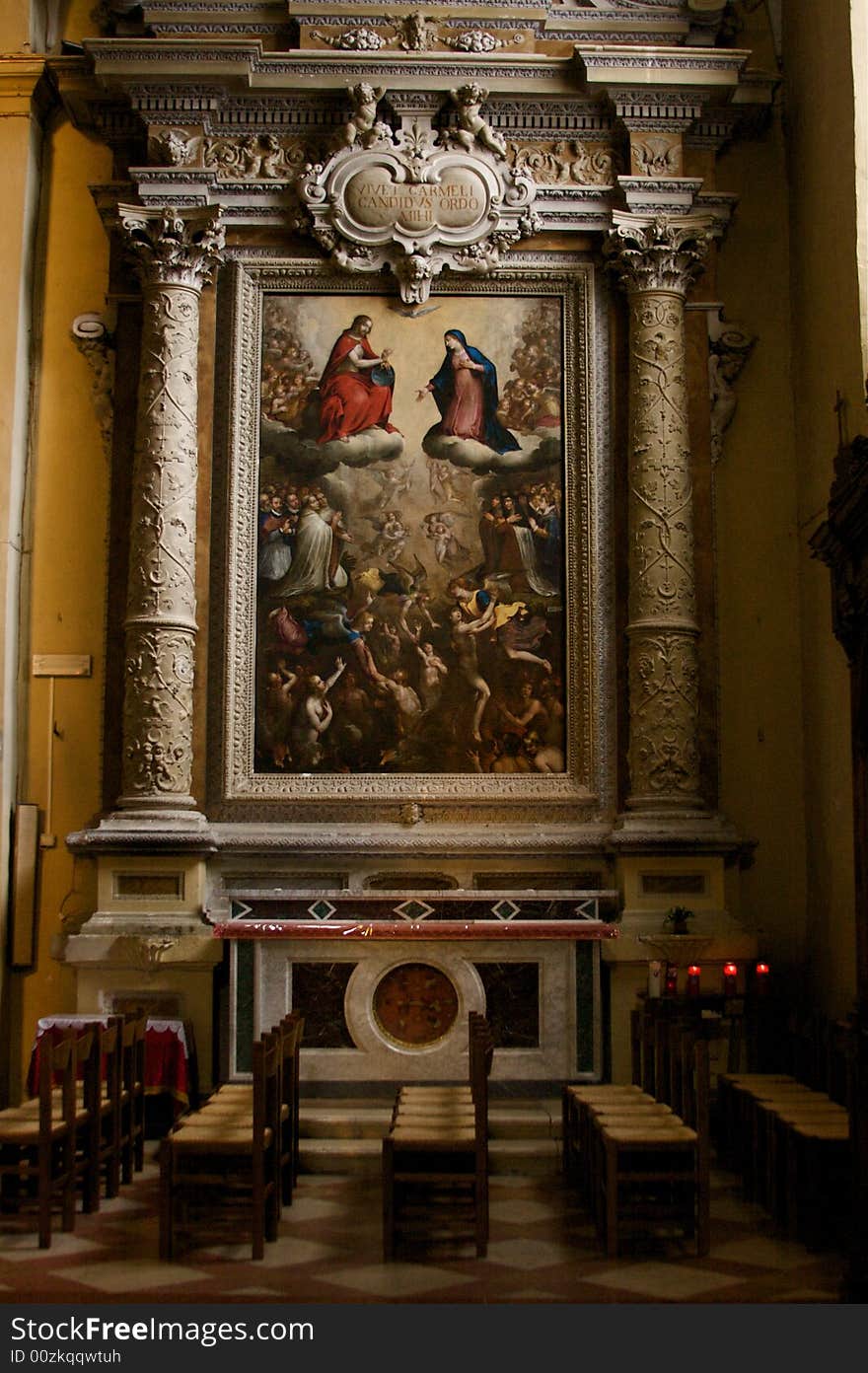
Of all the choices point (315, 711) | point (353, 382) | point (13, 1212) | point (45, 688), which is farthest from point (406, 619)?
point (13, 1212)

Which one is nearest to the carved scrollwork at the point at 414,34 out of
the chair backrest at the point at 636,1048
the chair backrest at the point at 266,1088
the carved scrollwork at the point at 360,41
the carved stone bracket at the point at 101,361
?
the carved scrollwork at the point at 360,41

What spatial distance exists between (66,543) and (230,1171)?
16.2 feet

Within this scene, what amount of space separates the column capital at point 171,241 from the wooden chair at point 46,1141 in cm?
528

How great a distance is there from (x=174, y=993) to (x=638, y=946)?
2760 mm

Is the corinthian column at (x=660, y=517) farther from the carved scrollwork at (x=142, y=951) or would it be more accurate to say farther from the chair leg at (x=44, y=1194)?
the chair leg at (x=44, y=1194)

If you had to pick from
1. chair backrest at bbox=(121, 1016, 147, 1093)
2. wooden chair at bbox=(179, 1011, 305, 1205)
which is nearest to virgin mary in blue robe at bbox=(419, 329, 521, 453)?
wooden chair at bbox=(179, 1011, 305, 1205)

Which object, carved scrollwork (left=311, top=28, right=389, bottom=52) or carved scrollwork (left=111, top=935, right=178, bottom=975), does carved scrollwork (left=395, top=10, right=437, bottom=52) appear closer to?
carved scrollwork (left=311, top=28, right=389, bottom=52)

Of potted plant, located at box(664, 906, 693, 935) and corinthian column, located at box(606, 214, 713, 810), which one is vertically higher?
corinthian column, located at box(606, 214, 713, 810)

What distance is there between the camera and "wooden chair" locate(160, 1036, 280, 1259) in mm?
5926

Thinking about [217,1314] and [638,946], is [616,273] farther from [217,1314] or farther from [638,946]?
[217,1314]

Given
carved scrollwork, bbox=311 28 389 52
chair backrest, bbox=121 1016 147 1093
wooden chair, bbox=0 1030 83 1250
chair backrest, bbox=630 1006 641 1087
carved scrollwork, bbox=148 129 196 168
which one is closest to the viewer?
wooden chair, bbox=0 1030 83 1250

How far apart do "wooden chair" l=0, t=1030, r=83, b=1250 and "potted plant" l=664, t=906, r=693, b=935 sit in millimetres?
3760

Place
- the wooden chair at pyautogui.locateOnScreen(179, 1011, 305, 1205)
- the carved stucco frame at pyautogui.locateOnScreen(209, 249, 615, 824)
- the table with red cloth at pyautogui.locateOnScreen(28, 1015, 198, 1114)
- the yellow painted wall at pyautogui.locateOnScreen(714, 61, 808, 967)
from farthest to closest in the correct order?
the yellow painted wall at pyautogui.locateOnScreen(714, 61, 808, 967), the carved stucco frame at pyautogui.locateOnScreen(209, 249, 615, 824), the table with red cloth at pyautogui.locateOnScreen(28, 1015, 198, 1114), the wooden chair at pyautogui.locateOnScreen(179, 1011, 305, 1205)

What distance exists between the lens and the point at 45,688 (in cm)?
999
